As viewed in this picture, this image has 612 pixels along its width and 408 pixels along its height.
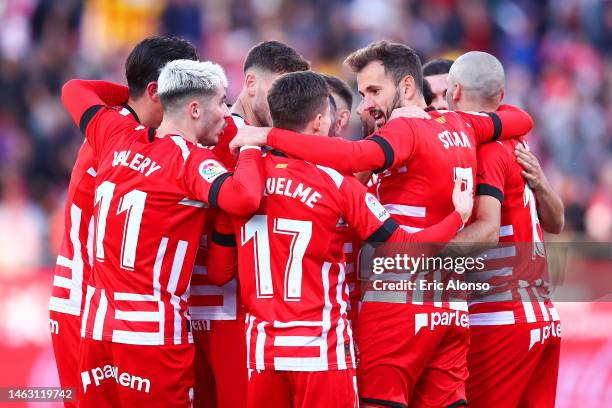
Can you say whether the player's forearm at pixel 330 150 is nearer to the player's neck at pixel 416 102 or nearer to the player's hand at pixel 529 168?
the player's neck at pixel 416 102

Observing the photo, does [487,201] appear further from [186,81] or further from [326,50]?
[326,50]

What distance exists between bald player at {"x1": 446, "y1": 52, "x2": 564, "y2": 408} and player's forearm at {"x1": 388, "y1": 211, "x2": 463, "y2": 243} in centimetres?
60

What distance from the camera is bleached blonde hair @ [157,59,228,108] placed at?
6051mm

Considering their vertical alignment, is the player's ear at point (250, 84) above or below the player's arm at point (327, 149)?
above

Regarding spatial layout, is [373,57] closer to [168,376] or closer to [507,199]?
[507,199]

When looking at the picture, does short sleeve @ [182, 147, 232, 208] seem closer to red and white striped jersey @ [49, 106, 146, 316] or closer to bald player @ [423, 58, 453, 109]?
red and white striped jersey @ [49, 106, 146, 316]

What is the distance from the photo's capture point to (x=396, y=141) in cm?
602

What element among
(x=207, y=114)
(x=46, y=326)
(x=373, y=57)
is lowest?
(x=46, y=326)

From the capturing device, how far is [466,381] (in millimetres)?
6785

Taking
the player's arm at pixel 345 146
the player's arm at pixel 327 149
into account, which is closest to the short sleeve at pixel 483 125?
the player's arm at pixel 345 146

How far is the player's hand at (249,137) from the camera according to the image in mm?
5961

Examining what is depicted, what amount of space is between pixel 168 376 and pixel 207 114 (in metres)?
1.50

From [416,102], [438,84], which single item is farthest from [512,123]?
[438,84]

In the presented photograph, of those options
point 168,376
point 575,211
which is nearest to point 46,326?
point 168,376
